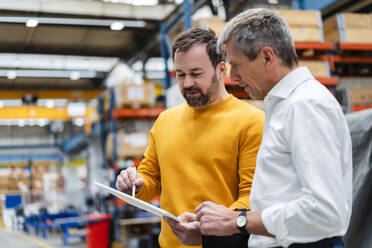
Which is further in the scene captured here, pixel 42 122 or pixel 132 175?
pixel 42 122

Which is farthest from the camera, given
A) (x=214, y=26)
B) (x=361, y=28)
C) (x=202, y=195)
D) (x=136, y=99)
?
(x=136, y=99)

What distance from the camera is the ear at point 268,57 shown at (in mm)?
1229

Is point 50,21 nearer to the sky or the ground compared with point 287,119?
nearer to the sky

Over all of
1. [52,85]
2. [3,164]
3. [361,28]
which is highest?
[52,85]

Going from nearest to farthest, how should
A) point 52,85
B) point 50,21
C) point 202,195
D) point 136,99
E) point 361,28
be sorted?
1. point 202,195
2. point 361,28
3. point 136,99
4. point 50,21
5. point 52,85

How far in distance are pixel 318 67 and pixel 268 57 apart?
3617 millimetres

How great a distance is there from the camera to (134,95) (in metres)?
7.94

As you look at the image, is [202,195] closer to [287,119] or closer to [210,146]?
[210,146]

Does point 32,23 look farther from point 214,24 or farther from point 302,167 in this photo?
point 302,167

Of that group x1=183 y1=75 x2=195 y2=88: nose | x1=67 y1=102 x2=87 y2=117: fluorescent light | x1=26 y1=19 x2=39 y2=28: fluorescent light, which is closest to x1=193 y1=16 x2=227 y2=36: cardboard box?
x1=183 y1=75 x2=195 y2=88: nose

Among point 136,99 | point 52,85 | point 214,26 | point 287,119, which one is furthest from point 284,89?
point 52,85

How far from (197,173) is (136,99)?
632cm

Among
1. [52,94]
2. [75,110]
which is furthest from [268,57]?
[52,94]

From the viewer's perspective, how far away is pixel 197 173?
1.74 m
